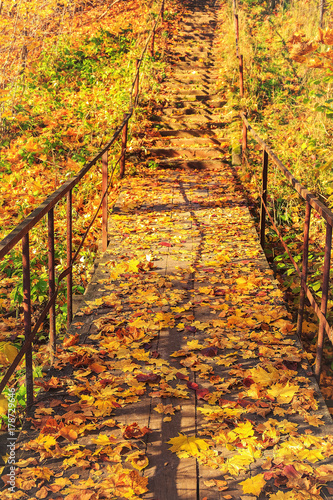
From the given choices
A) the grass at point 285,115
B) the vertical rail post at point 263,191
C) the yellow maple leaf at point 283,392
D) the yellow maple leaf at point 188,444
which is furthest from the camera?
the grass at point 285,115

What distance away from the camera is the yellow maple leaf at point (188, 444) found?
252 cm

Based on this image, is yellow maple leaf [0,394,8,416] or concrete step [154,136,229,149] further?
concrete step [154,136,229,149]

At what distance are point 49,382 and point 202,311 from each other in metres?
1.46

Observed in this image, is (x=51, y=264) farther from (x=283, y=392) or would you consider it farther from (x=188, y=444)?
(x=283, y=392)

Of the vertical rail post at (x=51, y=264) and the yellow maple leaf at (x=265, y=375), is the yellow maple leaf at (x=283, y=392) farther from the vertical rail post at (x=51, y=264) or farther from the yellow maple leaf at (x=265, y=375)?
the vertical rail post at (x=51, y=264)

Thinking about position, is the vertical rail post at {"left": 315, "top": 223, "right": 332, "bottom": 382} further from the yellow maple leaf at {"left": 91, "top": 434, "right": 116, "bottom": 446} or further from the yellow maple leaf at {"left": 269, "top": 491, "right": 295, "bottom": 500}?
the yellow maple leaf at {"left": 91, "top": 434, "right": 116, "bottom": 446}

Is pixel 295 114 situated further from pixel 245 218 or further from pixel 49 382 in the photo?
pixel 49 382

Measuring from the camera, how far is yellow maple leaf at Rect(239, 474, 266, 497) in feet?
7.35

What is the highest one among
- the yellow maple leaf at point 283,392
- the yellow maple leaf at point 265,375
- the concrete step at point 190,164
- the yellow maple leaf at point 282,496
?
the concrete step at point 190,164

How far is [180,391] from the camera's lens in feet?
9.79

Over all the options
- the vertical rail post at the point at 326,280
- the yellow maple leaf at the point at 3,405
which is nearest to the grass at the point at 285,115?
the vertical rail post at the point at 326,280

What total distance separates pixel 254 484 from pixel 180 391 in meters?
0.81

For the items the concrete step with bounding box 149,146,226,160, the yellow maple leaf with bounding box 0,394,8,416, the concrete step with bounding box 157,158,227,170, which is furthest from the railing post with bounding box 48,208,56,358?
the concrete step with bounding box 149,146,226,160

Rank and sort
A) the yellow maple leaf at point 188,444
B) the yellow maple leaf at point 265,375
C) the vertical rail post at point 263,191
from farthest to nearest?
the vertical rail post at point 263,191
the yellow maple leaf at point 265,375
the yellow maple leaf at point 188,444
